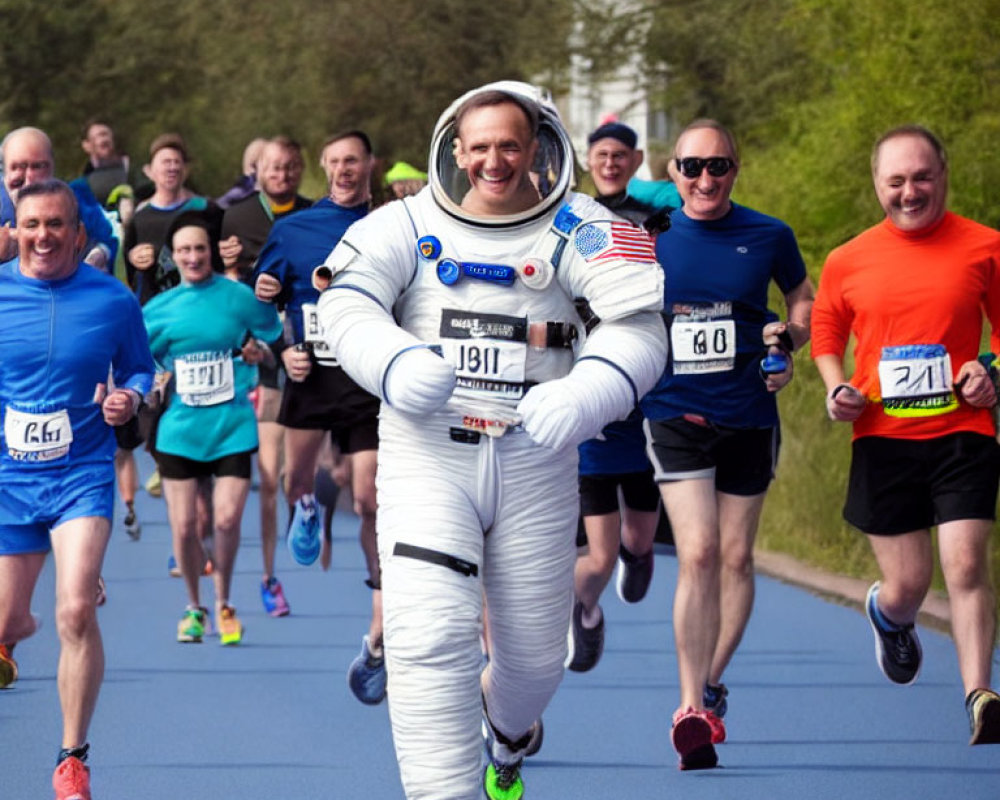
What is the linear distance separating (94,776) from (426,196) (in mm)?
2854

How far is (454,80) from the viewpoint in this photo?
42.2 metres

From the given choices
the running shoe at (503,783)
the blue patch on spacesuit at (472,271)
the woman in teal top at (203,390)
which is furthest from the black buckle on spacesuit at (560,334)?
the woman in teal top at (203,390)

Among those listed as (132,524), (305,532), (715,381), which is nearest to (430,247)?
(715,381)

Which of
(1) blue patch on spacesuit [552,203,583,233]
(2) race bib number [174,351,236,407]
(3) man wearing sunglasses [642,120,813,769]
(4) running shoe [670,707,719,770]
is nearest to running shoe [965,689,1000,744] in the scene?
(4) running shoe [670,707,719,770]

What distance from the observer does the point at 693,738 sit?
8.48 metres

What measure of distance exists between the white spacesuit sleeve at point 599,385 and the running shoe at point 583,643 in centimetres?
394

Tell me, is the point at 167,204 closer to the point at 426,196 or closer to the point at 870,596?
the point at 870,596

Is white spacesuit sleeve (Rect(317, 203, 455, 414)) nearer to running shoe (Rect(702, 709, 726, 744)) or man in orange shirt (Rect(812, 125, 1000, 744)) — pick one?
man in orange shirt (Rect(812, 125, 1000, 744))

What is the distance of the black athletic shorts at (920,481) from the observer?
842 cm

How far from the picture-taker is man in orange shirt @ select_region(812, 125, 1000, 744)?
835cm

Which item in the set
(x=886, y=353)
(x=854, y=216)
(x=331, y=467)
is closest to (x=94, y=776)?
(x=886, y=353)

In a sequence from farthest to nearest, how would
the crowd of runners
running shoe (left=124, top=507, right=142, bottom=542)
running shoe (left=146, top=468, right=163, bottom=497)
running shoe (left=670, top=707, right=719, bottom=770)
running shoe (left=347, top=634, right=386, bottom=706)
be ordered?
running shoe (left=146, top=468, right=163, bottom=497) < running shoe (left=124, top=507, right=142, bottom=542) < running shoe (left=347, top=634, right=386, bottom=706) < running shoe (left=670, top=707, right=719, bottom=770) < the crowd of runners

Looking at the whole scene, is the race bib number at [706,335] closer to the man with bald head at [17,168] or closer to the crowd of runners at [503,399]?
the crowd of runners at [503,399]

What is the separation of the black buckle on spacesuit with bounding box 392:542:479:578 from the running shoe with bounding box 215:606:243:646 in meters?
5.52
